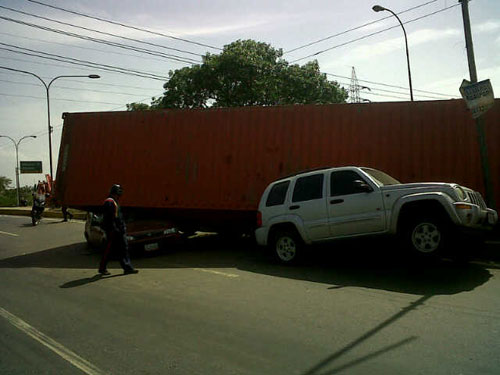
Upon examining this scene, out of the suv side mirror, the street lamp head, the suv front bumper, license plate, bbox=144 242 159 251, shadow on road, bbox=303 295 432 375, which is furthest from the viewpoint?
the street lamp head

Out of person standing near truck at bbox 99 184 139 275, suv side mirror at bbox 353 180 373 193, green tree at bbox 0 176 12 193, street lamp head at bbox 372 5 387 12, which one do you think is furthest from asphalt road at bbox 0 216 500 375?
green tree at bbox 0 176 12 193

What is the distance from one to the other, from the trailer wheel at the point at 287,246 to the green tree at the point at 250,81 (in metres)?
22.2

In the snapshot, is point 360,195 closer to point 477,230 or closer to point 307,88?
point 477,230

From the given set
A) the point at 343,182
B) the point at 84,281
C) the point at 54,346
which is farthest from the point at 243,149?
the point at 54,346

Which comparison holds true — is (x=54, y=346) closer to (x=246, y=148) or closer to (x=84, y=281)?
(x=84, y=281)

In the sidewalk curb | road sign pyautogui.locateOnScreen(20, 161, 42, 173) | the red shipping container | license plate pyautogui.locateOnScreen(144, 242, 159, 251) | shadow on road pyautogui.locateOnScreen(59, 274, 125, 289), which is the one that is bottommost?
shadow on road pyautogui.locateOnScreen(59, 274, 125, 289)

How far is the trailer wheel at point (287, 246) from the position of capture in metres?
8.33

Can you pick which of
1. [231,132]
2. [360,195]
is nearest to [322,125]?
[231,132]

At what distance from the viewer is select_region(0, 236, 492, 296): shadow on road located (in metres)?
6.60

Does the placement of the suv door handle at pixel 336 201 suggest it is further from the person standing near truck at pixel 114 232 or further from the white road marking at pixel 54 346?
the white road marking at pixel 54 346

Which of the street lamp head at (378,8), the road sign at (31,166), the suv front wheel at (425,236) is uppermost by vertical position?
the street lamp head at (378,8)

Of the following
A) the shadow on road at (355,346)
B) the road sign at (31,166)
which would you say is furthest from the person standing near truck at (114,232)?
the road sign at (31,166)

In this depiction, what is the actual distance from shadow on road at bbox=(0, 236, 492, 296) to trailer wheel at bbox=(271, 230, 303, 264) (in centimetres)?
17

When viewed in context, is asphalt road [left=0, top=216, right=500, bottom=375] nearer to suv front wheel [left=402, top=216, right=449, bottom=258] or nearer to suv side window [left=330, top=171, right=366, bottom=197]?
suv front wheel [left=402, top=216, right=449, bottom=258]
